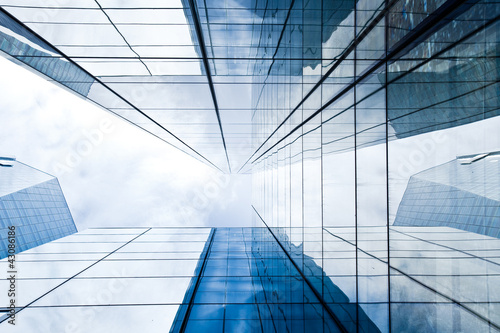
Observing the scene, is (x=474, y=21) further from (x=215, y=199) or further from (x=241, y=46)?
(x=215, y=199)

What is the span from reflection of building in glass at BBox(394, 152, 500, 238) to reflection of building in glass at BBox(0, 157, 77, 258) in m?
24.1

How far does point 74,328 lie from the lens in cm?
823

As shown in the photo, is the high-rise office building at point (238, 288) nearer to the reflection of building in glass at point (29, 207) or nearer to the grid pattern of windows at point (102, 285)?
the grid pattern of windows at point (102, 285)

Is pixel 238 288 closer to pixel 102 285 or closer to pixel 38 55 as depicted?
pixel 102 285

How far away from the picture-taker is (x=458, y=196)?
3342 millimetres

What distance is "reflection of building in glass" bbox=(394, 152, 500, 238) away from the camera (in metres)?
2.71

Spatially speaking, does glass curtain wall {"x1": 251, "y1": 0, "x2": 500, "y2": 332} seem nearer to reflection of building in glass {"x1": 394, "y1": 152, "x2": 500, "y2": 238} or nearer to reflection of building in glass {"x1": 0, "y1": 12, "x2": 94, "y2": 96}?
reflection of building in glass {"x1": 394, "y1": 152, "x2": 500, "y2": 238}

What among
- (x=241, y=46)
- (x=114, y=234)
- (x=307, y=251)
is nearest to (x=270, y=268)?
(x=307, y=251)

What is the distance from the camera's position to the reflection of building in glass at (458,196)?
8.91 feet

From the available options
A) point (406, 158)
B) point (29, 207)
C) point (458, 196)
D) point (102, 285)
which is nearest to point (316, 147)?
point (406, 158)

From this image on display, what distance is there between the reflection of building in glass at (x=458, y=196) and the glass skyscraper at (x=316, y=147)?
0.02 m

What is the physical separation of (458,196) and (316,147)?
5.46 metres

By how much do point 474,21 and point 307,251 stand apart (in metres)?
7.41

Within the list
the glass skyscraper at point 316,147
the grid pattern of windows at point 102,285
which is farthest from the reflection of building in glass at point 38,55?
the grid pattern of windows at point 102,285
